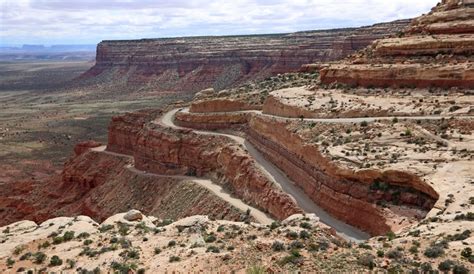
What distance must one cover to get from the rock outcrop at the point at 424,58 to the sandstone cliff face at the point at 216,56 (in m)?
64.0

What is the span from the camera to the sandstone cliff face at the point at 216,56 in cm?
13000

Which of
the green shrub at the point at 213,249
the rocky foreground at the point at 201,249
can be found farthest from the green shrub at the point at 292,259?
the green shrub at the point at 213,249

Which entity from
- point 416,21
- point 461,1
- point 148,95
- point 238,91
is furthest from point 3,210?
point 148,95

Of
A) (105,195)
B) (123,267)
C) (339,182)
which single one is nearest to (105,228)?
(123,267)

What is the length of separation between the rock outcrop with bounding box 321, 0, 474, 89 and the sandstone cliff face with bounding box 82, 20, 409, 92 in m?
64.0

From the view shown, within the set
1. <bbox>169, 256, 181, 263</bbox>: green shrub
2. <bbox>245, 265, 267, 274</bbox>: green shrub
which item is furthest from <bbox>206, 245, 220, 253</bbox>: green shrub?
<bbox>245, 265, 267, 274</bbox>: green shrub

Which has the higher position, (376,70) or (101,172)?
(376,70)

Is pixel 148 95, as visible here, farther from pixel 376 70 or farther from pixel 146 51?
pixel 376 70

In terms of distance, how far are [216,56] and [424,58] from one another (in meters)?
117

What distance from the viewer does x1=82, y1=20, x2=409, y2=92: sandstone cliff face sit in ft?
427

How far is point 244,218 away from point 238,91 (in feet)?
86.7

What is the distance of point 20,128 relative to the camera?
115188 mm

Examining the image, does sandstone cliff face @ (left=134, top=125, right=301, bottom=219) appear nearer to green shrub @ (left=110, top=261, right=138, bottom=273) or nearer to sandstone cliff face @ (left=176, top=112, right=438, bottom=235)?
sandstone cliff face @ (left=176, top=112, right=438, bottom=235)

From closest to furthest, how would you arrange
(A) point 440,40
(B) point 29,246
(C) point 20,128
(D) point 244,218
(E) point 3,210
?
(B) point 29,246, (D) point 244,218, (A) point 440,40, (E) point 3,210, (C) point 20,128
